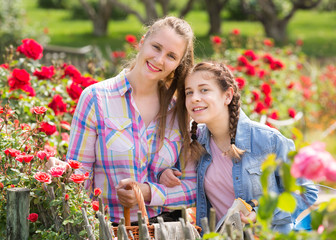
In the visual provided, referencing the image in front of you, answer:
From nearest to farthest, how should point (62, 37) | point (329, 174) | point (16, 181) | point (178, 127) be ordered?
point (329, 174), point (16, 181), point (178, 127), point (62, 37)

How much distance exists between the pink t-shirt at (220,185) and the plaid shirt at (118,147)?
0.11 metres

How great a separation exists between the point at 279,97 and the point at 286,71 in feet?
3.29

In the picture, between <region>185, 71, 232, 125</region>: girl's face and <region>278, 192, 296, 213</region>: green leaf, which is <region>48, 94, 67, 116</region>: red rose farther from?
<region>278, 192, 296, 213</region>: green leaf

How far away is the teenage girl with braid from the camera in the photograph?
275cm

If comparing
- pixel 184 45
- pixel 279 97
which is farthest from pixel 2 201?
pixel 279 97

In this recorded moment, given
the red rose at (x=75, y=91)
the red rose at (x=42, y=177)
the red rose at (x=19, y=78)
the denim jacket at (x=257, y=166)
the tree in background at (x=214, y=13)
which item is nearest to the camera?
the red rose at (x=42, y=177)

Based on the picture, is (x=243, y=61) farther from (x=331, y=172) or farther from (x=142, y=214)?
(x=331, y=172)

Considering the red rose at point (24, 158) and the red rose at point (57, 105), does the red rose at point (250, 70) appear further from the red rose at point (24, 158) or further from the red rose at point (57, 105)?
the red rose at point (24, 158)

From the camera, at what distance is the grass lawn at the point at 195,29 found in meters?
16.0

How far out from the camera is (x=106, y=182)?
9.34 feet

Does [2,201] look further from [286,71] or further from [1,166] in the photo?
[286,71]

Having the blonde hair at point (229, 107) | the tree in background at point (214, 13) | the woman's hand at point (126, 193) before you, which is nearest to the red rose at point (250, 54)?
the blonde hair at point (229, 107)

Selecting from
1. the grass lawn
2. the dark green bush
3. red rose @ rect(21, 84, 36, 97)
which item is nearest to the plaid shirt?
red rose @ rect(21, 84, 36, 97)

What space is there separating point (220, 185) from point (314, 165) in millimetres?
1614
